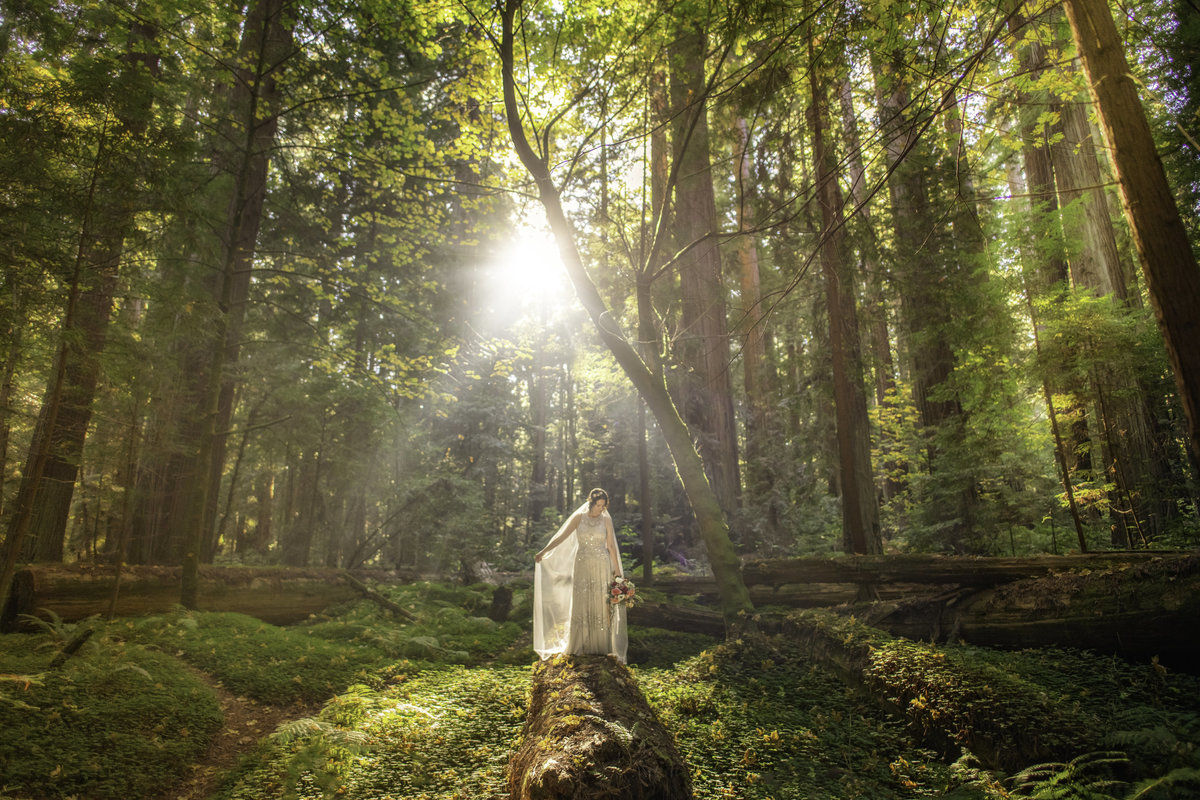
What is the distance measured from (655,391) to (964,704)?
5719 mm

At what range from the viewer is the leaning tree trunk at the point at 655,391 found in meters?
8.31

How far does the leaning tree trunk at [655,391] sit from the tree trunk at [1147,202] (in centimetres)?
525

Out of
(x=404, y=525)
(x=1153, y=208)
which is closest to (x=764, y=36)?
(x=1153, y=208)

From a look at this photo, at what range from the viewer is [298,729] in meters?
5.04

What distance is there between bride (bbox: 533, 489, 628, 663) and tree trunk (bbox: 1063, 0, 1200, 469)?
548cm

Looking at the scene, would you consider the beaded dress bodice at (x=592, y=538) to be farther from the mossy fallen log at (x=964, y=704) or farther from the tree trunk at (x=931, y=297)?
the tree trunk at (x=931, y=297)

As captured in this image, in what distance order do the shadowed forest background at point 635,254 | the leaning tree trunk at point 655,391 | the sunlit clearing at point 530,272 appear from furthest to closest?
the sunlit clearing at point 530,272, the leaning tree trunk at point 655,391, the shadowed forest background at point 635,254

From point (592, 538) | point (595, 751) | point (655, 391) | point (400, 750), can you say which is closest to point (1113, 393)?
point (655, 391)

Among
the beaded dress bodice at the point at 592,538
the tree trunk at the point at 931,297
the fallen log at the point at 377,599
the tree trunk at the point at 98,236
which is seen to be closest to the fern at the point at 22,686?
the tree trunk at the point at 98,236

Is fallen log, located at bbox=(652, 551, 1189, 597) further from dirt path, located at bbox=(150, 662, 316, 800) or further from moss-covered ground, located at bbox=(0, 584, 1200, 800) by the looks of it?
dirt path, located at bbox=(150, 662, 316, 800)

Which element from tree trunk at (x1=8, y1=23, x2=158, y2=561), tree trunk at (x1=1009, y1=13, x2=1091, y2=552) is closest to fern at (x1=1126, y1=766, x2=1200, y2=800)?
tree trunk at (x1=1009, y1=13, x2=1091, y2=552)

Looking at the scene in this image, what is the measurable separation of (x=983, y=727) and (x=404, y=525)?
17639 millimetres

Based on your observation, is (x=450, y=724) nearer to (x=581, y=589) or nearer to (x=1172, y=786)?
(x=581, y=589)

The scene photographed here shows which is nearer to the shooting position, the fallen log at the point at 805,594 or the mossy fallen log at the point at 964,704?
the mossy fallen log at the point at 964,704
